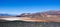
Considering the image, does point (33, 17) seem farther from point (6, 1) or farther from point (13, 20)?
point (6, 1)

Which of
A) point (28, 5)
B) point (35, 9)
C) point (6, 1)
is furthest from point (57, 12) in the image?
point (6, 1)

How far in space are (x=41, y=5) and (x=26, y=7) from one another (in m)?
0.29

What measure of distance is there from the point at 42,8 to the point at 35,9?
14 cm

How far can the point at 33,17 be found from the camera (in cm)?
201

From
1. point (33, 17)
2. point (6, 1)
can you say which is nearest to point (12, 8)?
point (6, 1)

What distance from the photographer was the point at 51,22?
2.00m

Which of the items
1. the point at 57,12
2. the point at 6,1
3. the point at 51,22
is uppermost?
the point at 6,1

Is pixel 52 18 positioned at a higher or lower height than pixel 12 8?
lower

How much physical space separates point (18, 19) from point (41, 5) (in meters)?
0.53

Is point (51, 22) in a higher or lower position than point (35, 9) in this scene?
lower

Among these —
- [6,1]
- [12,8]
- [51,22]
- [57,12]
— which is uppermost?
[6,1]

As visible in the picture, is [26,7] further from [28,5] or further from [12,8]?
[12,8]

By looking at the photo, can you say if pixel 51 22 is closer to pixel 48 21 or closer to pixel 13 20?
pixel 48 21

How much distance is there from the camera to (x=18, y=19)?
80.4 inches
